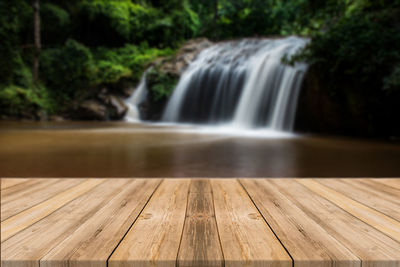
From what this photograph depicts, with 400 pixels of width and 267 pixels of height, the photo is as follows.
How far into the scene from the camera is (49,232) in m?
0.98

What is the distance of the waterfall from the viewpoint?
11898mm

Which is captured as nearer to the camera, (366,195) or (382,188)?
(366,195)

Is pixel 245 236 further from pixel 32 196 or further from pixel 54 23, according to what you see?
pixel 54 23

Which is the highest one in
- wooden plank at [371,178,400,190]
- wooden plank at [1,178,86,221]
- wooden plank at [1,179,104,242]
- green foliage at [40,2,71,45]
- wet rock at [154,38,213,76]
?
green foliage at [40,2,71,45]

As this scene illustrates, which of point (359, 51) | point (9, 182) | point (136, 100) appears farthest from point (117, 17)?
point (9, 182)

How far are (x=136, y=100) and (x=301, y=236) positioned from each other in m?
12.1

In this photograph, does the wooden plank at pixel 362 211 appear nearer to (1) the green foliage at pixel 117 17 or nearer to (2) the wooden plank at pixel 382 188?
(2) the wooden plank at pixel 382 188

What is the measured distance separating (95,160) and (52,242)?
2.56 metres

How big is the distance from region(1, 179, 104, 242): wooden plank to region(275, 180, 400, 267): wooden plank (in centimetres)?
119

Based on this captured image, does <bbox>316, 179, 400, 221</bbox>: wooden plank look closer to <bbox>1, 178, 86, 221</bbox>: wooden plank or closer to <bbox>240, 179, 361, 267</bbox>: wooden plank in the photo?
<bbox>240, 179, 361, 267</bbox>: wooden plank

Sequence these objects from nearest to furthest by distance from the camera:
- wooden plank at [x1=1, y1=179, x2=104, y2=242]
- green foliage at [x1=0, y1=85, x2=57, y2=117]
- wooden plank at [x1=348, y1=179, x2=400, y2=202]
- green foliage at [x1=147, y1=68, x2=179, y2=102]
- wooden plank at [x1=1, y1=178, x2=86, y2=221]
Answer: wooden plank at [x1=1, y1=179, x2=104, y2=242] < wooden plank at [x1=1, y1=178, x2=86, y2=221] < wooden plank at [x1=348, y1=179, x2=400, y2=202] < green foliage at [x1=0, y1=85, x2=57, y2=117] < green foliage at [x1=147, y1=68, x2=179, y2=102]

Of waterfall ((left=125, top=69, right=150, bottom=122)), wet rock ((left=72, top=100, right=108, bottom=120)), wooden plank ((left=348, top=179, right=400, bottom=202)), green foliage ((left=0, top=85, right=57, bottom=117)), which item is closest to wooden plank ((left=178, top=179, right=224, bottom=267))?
wooden plank ((left=348, top=179, right=400, bottom=202))

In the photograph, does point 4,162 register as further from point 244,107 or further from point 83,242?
point 244,107

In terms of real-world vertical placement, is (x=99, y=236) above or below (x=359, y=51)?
below
